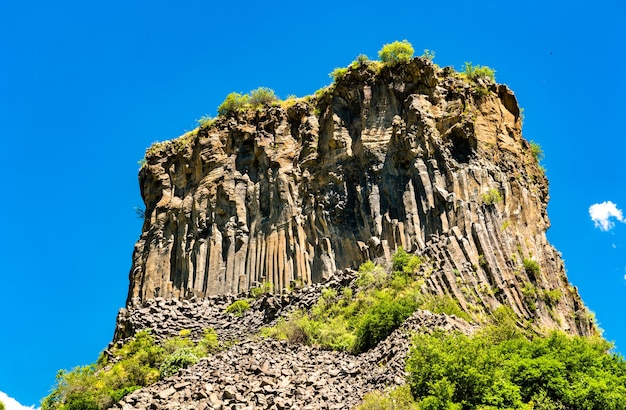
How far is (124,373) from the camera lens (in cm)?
3891

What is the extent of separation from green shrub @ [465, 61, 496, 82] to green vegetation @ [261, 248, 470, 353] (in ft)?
51.7

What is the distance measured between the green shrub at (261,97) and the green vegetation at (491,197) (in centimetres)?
1943

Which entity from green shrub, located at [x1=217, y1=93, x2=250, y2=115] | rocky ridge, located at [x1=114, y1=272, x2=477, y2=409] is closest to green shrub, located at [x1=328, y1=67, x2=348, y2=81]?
green shrub, located at [x1=217, y1=93, x2=250, y2=115]

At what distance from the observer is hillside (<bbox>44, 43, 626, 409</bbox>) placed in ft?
96.8

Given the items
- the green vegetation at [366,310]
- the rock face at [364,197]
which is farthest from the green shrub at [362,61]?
Result: the green vegetation at [366,310]

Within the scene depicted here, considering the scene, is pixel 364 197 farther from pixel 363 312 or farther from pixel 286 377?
pixel 286 377

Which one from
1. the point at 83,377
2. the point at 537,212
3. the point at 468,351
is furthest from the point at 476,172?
the point at 83,377

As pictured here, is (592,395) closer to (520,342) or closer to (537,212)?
(520,342)

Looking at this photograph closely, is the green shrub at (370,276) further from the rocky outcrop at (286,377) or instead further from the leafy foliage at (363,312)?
the rocky outcrop at (286,377)

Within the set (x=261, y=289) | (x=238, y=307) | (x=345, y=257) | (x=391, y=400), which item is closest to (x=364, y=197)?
(x=345, y=257)

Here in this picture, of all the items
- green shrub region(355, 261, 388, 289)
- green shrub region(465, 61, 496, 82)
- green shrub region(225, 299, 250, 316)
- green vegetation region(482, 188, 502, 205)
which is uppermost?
green shrub region(465, 61, 496, 82)

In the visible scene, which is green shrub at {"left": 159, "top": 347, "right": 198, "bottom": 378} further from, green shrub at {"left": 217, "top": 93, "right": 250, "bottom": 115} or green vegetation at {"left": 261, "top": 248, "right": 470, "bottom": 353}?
green shrub at {"left": 217, "top": 93, "right": 250, "bottom": 115}

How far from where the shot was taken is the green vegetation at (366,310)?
33.8m

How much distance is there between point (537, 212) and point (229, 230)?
1864cm
